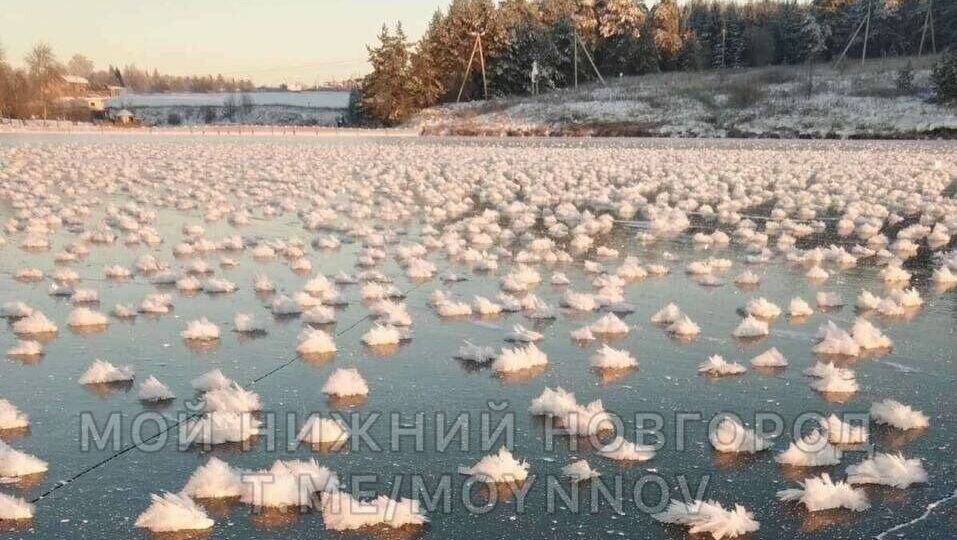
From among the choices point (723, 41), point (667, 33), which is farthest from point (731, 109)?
point (723, 41)

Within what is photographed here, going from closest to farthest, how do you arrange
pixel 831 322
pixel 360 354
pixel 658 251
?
pixel 360 354 < pixel 831 322 < pixel 658 251

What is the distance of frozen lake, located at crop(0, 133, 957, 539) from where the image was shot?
12.3 feet

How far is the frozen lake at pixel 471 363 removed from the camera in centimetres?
376

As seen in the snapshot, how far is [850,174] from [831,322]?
15.9 m

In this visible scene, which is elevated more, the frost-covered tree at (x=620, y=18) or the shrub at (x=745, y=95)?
the frost-covered tree at (x=620, y=18)

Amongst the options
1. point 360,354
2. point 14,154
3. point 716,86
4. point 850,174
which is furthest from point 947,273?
point 716,86

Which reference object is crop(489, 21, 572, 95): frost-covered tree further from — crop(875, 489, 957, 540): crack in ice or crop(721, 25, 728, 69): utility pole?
crop(875, 489, 957, 540): crack in ice

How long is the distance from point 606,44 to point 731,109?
94.3 ft

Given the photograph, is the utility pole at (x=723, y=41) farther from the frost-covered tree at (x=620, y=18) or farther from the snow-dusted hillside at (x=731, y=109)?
the snow-dusted hillside at (x=731, y=109)

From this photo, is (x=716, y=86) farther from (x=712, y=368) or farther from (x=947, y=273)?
(x=712, y=368)

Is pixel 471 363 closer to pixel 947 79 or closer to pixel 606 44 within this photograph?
pixel 947 79

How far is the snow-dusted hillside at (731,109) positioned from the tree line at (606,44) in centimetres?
Answer: 596

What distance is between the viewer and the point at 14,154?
2838cm

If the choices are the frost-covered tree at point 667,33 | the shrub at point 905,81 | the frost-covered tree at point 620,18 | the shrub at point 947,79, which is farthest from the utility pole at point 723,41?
the shrub at point 947,79
